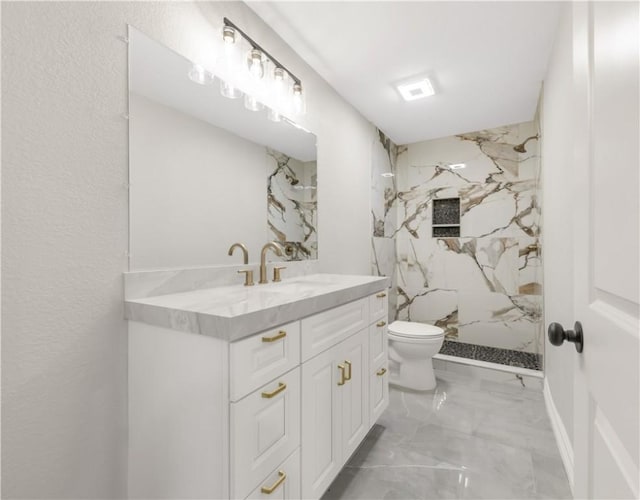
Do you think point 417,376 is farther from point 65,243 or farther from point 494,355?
point 65,243

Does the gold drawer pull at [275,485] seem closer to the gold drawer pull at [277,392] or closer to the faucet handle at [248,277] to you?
the gold drawer pull at [277,392]

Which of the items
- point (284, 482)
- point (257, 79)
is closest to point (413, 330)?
point (284, 482)

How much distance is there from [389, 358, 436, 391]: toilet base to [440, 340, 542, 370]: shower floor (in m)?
0.63

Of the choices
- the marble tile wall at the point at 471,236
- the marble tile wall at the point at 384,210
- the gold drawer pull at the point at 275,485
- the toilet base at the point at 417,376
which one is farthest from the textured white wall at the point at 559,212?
the marble tile wall at the point at 384,210

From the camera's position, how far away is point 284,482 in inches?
42.7

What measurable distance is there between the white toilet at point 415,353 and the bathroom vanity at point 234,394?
3.99 ft

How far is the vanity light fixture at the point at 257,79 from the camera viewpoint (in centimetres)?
152

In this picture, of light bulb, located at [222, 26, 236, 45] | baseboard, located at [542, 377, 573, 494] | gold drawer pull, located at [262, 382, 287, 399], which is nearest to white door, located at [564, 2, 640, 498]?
gold drawer pull, located at [262, 382, 287, 399]

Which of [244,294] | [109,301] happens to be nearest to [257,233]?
[244,294]

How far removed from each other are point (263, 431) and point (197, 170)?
1105mm

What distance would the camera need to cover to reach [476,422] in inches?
81.4

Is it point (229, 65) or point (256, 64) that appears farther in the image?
point (256, 64)

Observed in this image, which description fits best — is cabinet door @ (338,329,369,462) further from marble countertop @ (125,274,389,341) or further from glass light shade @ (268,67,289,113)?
glass light shade @ (268,67,289,113)

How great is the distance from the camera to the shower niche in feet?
11.3
